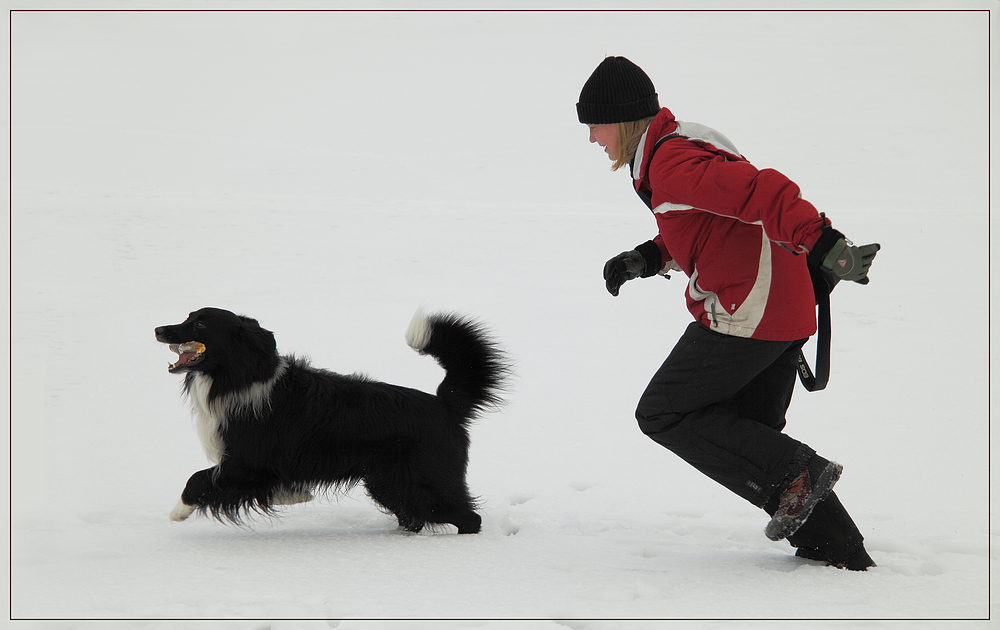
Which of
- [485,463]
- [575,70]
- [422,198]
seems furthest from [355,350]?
[575,70]

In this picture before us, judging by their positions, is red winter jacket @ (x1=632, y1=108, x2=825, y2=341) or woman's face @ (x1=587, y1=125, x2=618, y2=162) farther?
woman's face @ (x1=587, y1=125, x2=618, y2=162)

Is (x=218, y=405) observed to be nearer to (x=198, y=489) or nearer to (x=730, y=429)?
(x=198, y=489)

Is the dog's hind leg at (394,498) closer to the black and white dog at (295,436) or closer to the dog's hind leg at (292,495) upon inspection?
the black and white dog at (295,436)

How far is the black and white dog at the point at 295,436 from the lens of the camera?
286 cm

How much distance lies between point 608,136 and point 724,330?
2.27 ft

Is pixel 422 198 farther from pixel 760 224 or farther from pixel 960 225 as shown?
pixel 760 224

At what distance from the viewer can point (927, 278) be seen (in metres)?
6.98

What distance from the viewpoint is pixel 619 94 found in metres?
2.50

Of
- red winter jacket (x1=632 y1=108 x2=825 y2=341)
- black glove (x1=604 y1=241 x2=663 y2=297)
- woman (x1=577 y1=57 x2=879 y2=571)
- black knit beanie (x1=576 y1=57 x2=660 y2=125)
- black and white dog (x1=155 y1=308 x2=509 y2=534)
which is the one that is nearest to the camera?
red winter jacket (x1=632 y1=108 x2=825 y2=341)

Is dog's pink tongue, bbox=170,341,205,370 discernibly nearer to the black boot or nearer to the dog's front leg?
the dog's front leg

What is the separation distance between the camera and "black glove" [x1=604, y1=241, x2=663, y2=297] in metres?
2.75

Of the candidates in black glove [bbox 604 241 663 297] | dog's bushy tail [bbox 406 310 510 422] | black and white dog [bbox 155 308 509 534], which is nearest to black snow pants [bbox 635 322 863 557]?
black glove [bbox 604 241 663 297]

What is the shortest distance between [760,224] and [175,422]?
3101 millimetres

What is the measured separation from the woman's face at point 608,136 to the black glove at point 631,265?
1.13 ft
